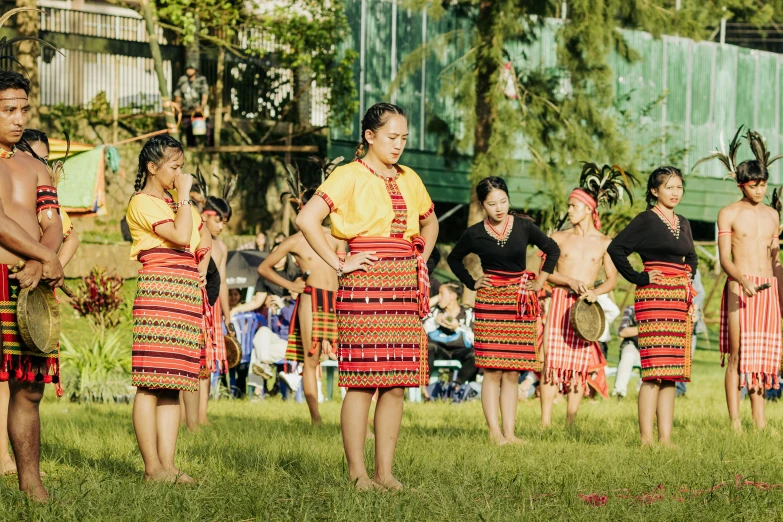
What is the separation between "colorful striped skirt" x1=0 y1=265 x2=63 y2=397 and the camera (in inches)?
Answer: 226

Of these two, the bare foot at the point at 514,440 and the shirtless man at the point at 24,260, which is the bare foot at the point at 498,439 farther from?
the shirtless man at the point at 24,260

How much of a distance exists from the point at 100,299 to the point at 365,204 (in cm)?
1277

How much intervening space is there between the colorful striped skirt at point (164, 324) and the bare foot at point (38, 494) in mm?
1085

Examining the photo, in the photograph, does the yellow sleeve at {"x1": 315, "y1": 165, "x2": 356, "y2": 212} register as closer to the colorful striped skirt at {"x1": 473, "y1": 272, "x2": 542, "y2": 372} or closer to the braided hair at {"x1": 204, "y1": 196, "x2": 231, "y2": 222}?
the colorful striped skirt at {"x1": 473, "y1": 272, "x2": 542, "y2": 372}

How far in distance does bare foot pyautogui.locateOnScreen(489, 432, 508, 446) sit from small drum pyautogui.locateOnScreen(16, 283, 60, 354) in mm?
3870

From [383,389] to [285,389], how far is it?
7.78 metres

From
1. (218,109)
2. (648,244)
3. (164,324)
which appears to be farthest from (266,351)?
(218,109)

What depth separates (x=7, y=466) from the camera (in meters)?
7.27

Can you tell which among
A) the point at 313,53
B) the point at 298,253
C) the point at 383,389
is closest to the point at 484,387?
the point at 298,253

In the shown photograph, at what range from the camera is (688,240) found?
8.93m

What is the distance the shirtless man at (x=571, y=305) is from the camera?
10.8m

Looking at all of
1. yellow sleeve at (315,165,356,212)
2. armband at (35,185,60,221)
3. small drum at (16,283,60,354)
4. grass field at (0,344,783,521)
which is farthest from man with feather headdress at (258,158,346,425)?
small drum at (16,283,60,354)

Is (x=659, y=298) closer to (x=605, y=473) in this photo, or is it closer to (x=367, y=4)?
(x=605, y=473)

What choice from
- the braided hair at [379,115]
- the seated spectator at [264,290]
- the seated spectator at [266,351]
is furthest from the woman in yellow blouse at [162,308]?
the seated spectator at [264,290]
